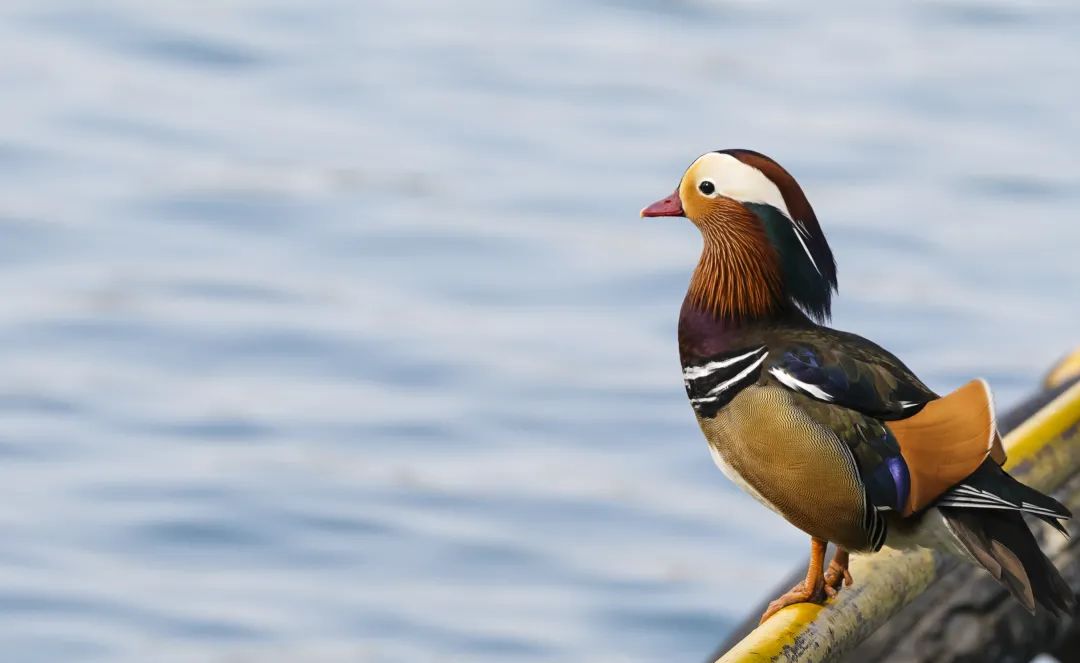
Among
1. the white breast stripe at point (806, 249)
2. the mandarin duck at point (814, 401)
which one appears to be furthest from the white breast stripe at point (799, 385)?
the white breast stripe at point (806, 249)

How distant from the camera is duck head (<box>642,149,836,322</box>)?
1960mm

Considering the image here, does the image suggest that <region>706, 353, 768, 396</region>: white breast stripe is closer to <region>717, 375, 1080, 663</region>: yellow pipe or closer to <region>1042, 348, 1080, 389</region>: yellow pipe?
<region>717, 375, 1080, 663</region>: yellow pipe

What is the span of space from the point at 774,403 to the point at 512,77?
10.4 metres

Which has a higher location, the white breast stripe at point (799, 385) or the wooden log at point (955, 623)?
the white breast stripe at point (799, 385)

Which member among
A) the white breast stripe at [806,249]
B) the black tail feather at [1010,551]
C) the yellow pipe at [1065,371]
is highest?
the yellow pipe at [1065,371]

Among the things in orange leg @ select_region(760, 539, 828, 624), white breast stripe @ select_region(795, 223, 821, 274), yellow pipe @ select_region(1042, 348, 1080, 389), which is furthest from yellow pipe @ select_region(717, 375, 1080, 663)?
yellow pipe @ select_region(1042, 348, 1080, 389)

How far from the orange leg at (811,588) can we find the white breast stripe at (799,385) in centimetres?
29

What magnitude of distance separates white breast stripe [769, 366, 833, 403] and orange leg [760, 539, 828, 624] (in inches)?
11.5

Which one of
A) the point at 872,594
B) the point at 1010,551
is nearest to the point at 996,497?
the point at 1010,551

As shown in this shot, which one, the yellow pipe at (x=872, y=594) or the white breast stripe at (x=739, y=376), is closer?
the white breast stripe at (x=739, y=376)

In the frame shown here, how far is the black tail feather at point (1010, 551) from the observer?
196 cm

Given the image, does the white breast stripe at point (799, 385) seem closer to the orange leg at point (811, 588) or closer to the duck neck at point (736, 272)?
the duck neck at point (736, 272)

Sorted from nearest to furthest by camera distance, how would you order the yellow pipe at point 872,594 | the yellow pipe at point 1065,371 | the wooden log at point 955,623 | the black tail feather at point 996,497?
the black tail feather at point 996,497
the yellow pipe at point 872,594
the wooden log at point 955,623
the yellow pipe at point 1065,371

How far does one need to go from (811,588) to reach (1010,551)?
32 cm
